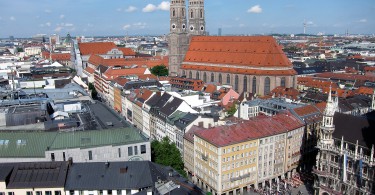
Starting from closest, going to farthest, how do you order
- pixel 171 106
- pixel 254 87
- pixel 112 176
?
pixel 112 176
pixel 171 106
pixel 254 87

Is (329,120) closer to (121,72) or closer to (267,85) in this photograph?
(267,85)

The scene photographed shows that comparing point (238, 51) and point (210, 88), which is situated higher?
point (238, 51)

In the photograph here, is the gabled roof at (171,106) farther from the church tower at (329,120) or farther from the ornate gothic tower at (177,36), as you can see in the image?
the ornate gothic tower at (177,36)

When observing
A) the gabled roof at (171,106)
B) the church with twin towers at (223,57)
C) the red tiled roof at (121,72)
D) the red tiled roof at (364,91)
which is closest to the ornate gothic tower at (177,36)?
the church with twin towers at (223,57)

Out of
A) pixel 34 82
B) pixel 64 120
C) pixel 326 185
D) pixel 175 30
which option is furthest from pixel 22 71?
pixel 326 185

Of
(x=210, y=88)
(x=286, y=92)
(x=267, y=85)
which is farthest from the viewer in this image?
(x=267, y=85)

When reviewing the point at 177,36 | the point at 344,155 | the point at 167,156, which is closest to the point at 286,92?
the point at 177,36

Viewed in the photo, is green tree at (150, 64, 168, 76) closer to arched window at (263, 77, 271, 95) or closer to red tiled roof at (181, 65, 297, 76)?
red tiled roof at (181, 65, 297, 76)

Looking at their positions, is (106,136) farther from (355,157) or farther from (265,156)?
(355,157)
